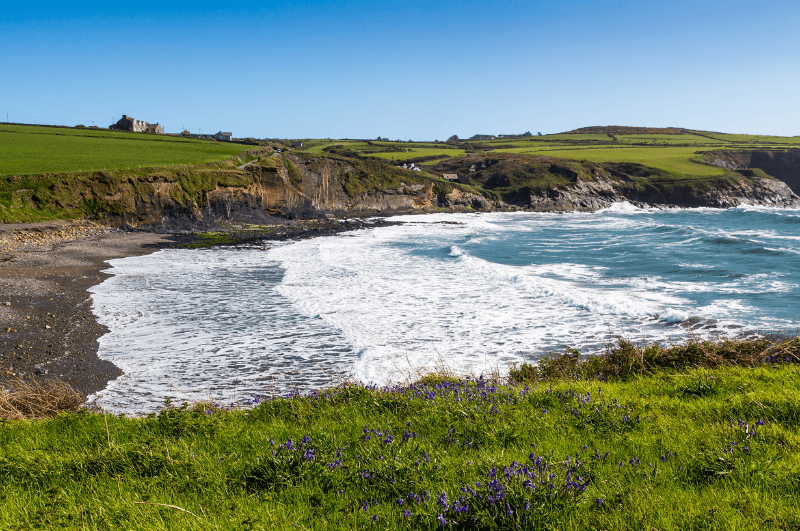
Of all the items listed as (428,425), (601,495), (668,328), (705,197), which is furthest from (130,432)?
(705,197)

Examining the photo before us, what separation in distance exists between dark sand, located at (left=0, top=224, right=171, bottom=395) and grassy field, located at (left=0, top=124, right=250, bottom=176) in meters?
14.0

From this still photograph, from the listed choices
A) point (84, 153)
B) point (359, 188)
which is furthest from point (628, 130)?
point (84, 153)

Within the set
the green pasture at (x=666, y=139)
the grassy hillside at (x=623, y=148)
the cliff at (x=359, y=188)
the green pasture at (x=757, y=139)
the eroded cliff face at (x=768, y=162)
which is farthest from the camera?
the green pasture at (x=666, y=139)

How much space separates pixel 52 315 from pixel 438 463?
1719cm

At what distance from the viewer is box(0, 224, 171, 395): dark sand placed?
11.4m

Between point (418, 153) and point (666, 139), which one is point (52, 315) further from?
point (666, 139)

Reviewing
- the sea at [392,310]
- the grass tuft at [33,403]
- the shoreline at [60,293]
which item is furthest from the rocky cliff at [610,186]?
the grass tuft at [33,403]

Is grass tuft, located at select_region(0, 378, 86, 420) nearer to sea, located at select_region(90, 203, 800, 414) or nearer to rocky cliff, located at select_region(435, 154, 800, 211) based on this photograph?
sea, located at select_region(90, 203, 800, 414)

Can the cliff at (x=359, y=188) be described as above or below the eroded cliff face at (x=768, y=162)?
Answer: below

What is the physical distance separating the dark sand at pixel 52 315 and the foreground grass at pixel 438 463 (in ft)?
23.1

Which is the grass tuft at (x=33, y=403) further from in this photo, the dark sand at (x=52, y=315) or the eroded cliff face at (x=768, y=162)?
the eroded cliff face at (x=768, y=162)

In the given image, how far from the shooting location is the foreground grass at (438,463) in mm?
3000

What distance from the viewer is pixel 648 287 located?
2100 centimetres

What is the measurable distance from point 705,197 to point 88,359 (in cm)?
11688
